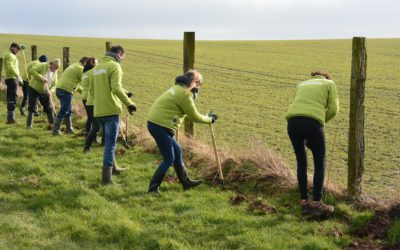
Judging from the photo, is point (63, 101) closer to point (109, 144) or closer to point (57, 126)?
point (57, 126)

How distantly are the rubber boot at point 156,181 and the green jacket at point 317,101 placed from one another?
216 cm

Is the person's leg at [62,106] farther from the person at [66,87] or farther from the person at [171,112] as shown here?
the person at [171,112]

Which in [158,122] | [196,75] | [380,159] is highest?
[196,75]

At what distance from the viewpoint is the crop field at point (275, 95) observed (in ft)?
40.8

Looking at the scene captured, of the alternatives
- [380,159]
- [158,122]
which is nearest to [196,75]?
[158,122]

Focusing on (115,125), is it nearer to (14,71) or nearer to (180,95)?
(180,95)

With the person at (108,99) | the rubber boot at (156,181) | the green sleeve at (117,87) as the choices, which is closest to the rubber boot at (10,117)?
the person at (108,99)

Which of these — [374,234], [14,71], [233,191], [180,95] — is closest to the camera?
[374,234]

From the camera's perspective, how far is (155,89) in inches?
1073

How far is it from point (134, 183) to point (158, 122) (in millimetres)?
1393

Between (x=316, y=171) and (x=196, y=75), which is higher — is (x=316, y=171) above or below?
below

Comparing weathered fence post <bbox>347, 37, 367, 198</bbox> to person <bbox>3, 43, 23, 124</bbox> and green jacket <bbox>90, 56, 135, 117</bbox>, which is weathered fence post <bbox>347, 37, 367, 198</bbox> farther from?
person <bbox>3, 43, 23, 124</bbox>

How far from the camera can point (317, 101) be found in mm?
6840

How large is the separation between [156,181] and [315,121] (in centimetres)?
261
